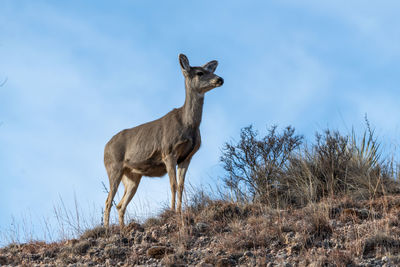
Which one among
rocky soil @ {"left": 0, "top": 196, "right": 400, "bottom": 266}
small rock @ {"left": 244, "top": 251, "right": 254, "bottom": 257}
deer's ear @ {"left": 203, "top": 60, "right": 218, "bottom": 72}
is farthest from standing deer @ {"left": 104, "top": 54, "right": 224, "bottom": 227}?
small rock @ {"left": 244, "top": 251, "right": 254, "bottom": 257}

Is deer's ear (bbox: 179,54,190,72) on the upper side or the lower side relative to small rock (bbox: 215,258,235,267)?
upper

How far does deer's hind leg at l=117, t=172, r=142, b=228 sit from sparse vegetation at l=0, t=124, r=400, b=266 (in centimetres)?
95

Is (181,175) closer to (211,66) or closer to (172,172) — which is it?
(172,172)

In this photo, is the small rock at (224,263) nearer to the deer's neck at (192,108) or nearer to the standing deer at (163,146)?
the standing deer at (163,146)

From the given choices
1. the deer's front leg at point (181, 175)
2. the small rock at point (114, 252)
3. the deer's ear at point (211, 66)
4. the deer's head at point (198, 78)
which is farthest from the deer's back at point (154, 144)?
the small rock at point (114, 252)

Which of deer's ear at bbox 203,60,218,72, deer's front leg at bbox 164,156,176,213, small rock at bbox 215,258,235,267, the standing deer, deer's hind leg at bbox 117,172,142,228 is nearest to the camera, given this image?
small rock at bbox 215,258,235,267

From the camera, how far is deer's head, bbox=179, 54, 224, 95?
1267cm

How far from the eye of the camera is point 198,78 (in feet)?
42.3

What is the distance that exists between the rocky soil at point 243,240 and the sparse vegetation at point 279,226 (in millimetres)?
19

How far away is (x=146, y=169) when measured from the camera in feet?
42.0

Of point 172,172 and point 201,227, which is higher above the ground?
point 172,172

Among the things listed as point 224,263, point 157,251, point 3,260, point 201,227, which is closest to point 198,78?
point 201,227

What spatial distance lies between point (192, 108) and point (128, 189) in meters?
2.55

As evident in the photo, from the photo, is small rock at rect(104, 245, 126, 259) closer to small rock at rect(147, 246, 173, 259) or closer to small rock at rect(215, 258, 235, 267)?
small rock at rect(147, 246, 173, 259)
